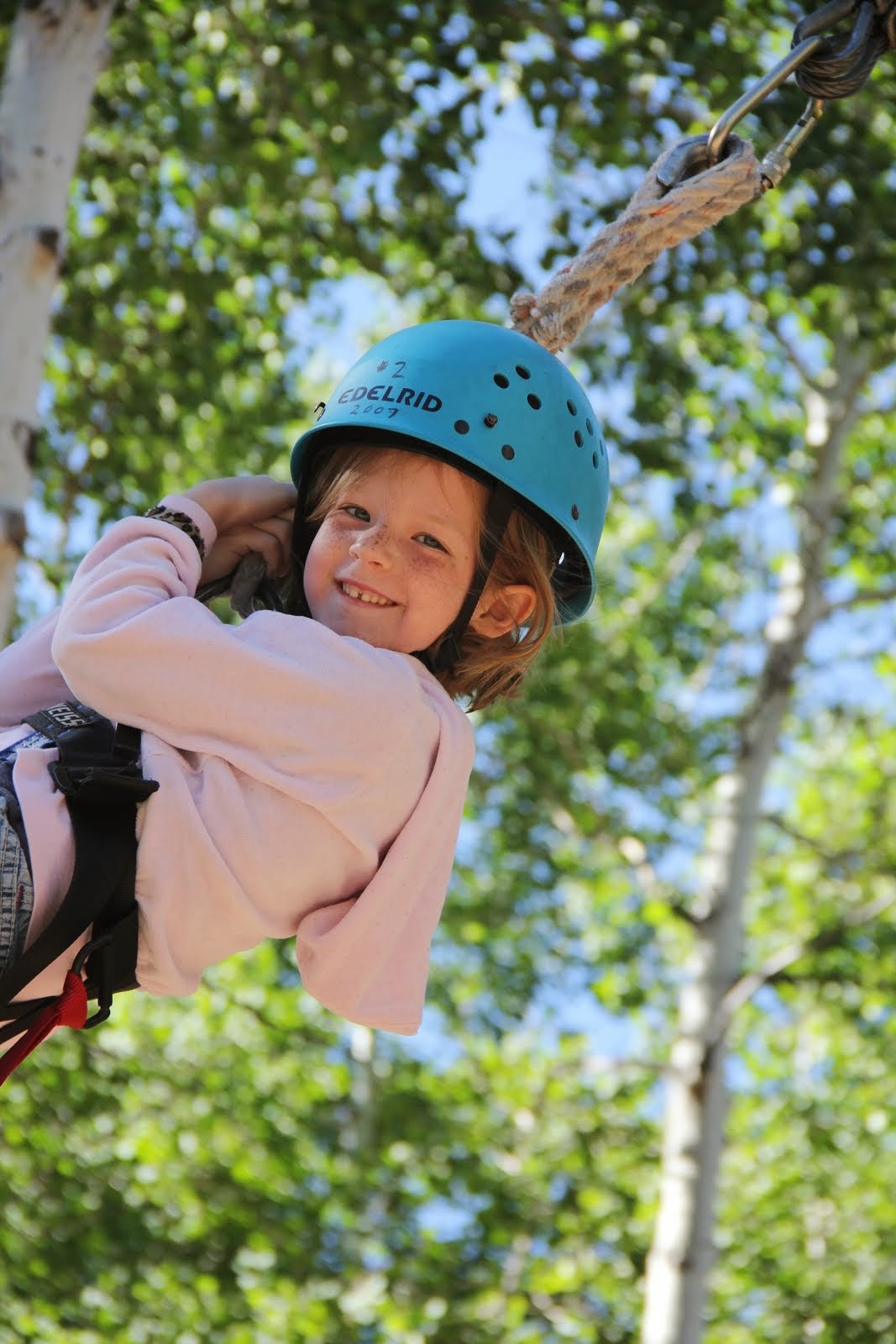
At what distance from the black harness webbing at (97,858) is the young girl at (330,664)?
3 centimetres

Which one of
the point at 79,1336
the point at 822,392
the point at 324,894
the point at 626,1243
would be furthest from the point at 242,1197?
the point at 324,894

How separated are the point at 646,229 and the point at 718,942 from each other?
19.4 feet

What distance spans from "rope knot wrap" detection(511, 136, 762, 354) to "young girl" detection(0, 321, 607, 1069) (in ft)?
0.56

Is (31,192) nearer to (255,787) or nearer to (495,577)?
(495,577)

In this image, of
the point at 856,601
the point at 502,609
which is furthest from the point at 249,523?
the point at 856,601

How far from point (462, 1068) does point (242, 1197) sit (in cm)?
321

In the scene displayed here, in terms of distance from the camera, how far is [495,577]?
254 centimetres

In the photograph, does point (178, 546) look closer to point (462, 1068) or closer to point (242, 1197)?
point (242, 1197)

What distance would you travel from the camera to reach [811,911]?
13820 millimetres

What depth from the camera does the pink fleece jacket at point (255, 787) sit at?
6.82 feet

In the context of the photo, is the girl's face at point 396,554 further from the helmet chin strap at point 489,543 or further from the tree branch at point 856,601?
the tree branch at point 856,601

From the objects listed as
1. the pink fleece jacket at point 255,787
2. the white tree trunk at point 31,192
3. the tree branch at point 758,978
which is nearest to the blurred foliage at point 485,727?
the tree branch at point 758,978

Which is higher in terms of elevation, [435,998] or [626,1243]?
[435,998]

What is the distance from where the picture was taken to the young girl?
82.3 inches
